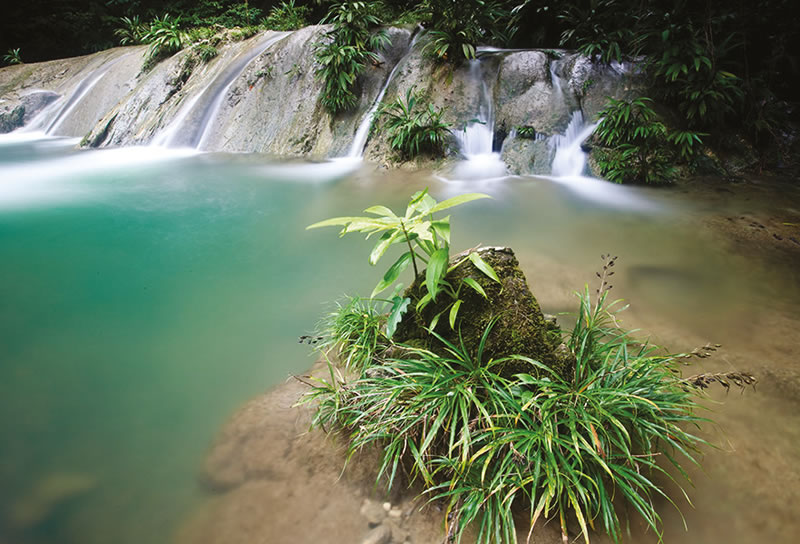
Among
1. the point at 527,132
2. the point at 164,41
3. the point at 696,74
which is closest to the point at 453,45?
the point at 527,132

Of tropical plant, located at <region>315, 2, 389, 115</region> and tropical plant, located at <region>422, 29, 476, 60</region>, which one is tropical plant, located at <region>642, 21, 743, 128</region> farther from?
tropical plant, located at <region>315, 2, 389, 115</region>

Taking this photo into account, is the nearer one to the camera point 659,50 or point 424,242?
point 424,242

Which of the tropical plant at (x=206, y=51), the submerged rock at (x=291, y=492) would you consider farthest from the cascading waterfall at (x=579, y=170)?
the tropical plant at (x=206, y=51)

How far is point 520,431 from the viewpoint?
1.63m

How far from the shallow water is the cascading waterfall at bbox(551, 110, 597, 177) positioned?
0.45 m

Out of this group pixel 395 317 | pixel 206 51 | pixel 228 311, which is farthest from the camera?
pixel 206 51

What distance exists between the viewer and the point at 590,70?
24.7 ft

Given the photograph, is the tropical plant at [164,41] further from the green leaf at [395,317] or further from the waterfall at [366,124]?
the green leaf at [395,317]

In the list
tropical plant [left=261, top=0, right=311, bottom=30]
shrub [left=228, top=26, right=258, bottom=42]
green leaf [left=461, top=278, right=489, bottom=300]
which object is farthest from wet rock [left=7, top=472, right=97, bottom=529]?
shrub [left=228, top=26, right=258, bottom=42]

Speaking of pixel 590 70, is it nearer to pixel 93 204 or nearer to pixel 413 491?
pixel 413 491

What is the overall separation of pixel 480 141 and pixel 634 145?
2535 mm

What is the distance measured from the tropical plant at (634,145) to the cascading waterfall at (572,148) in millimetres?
359

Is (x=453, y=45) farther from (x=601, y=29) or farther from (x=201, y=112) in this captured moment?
(x=201, y=112)

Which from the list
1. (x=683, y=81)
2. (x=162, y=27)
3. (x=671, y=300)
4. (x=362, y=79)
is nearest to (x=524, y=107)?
(x=683, y=81)
